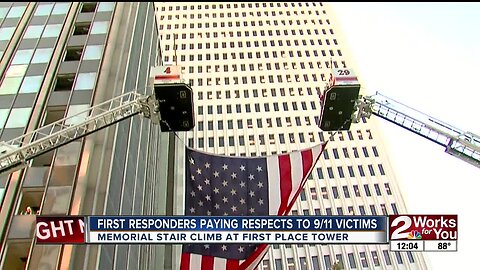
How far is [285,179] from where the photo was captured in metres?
18.5

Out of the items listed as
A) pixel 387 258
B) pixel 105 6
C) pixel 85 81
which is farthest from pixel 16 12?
pixel 387 258

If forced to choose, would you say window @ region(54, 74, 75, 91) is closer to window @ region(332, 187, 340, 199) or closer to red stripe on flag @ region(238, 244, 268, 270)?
red stripe on flag @ region(238, 244, 268, 270)

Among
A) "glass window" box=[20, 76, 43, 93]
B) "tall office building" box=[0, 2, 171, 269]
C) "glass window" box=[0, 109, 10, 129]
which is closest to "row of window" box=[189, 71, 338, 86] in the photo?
"tall office building" box=[0, 2, 171, 269]

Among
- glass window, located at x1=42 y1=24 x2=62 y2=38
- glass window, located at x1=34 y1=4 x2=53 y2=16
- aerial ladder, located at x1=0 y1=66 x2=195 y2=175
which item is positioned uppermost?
glass window, located at x1=34 y1=4 x2=53 y2=16

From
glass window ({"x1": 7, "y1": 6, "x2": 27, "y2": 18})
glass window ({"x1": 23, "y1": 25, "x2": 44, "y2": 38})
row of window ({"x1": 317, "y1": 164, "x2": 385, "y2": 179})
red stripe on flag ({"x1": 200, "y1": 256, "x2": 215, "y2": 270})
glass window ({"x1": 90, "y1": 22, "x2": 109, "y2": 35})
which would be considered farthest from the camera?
row of window ({"x1": 317, "y1": 164, "x2": 385, "y2": 179})

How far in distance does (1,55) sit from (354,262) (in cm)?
4605

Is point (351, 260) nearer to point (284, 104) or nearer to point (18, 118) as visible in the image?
point (284, 104)

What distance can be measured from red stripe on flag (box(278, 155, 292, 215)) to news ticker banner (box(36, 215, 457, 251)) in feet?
17.0

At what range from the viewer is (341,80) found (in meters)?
17.4

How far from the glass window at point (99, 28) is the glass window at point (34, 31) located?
12.2 feet

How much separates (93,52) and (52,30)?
4987 millimetres

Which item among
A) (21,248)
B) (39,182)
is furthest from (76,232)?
(39,182)

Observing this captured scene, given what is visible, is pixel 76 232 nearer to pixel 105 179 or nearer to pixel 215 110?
pixel 105 179

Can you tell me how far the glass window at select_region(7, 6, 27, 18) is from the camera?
132 feet
